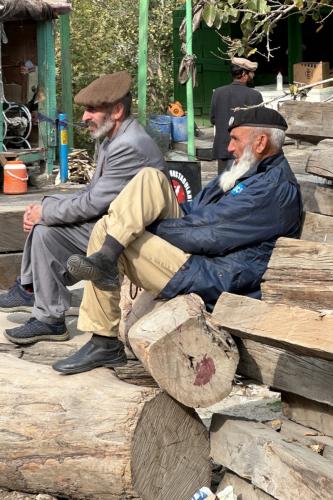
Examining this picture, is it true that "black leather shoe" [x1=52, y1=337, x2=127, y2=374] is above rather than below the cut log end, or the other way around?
above

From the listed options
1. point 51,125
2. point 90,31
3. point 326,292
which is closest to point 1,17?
point 51,125

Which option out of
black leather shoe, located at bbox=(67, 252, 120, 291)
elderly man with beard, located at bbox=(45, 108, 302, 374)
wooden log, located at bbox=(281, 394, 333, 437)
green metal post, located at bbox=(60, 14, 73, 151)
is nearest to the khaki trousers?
elderly man with beard, located at bbox=(45, 108, 302, 374)

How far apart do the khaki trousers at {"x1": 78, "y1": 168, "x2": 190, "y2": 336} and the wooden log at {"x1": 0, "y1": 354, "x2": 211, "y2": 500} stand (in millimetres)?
300

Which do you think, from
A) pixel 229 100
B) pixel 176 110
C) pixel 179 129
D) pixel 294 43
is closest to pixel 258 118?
pixel 229 100

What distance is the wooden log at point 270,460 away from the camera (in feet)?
13.0

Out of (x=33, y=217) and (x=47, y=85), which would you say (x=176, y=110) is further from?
(x=33, y=217)

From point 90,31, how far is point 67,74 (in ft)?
11.4

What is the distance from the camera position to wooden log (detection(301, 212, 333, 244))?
15.5 feet

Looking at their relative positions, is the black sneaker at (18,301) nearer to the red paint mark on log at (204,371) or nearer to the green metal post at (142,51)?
the red paint mark on log at (204,371)

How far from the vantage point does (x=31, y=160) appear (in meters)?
11.3

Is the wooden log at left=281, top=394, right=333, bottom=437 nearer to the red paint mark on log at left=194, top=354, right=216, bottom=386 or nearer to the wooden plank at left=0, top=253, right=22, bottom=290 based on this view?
the red paint mark on log at left=194, top=354, right=216, bottom=386

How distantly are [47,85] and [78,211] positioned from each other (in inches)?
259

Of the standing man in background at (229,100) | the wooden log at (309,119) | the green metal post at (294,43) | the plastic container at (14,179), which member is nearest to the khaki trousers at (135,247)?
the wooden log at (309,119)

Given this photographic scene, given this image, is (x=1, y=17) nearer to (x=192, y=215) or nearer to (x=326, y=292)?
(x=192, y=215)
